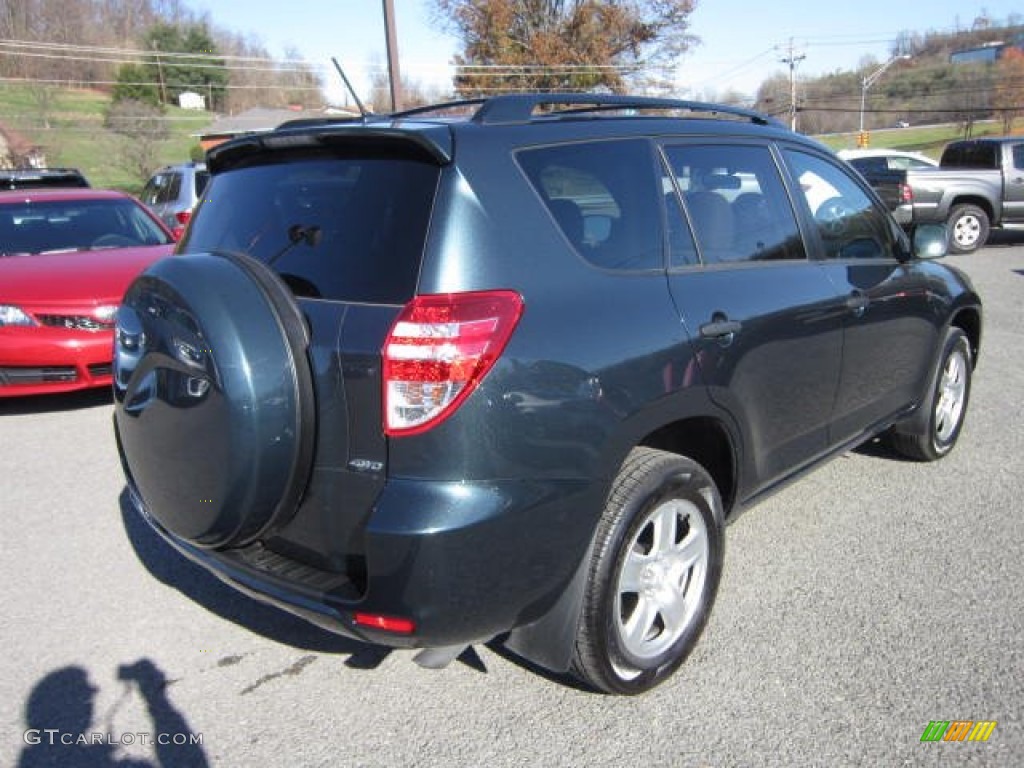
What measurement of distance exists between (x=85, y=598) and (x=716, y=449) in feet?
8.50

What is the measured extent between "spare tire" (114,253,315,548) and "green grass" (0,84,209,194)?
138 feet

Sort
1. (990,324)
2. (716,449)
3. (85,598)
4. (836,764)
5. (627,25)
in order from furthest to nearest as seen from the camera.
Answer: (627,25)
(990,324)
(85,598)
(716,449)
(836,764)

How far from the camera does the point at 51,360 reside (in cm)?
579

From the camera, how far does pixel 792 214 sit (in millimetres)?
3467

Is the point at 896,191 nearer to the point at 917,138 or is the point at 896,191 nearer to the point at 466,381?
the point at 466,381

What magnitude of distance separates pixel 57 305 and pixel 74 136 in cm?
5300

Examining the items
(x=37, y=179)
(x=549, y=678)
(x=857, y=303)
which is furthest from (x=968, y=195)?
(x=549, y=678)

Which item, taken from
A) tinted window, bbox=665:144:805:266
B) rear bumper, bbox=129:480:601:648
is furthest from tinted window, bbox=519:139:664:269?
rear bumper, bbox=129:480:601:648

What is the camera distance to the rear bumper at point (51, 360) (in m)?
5.75

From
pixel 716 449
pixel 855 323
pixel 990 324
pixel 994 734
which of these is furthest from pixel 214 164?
pixel 990 324

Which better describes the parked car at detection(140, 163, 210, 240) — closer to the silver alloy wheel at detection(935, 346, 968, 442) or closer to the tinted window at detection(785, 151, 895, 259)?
the tinted window at detection(785, 151, 895, 259)

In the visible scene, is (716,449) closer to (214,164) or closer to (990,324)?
(214,164)

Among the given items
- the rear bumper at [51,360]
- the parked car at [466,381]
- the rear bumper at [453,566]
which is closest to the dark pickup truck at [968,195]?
the rear bumper at [51,360]

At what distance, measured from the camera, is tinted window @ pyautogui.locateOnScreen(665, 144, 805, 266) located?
9.70 ft
